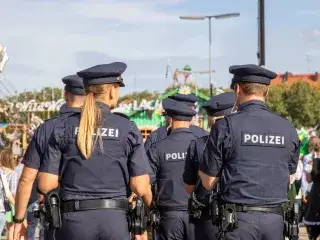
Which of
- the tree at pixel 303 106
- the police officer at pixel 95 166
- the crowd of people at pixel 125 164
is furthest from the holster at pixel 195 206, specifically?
the tree at pixel 303 106

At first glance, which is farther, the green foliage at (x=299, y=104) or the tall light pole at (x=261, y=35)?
the green foliage at (x=299, y=104)

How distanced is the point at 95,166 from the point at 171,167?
3.09m

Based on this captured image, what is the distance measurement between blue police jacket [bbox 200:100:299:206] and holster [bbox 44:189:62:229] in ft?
3.67

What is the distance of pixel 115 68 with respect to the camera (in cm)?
675

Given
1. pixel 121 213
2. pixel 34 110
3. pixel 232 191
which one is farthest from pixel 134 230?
Result: pixel 34 110

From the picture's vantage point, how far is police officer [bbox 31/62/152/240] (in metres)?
6.39

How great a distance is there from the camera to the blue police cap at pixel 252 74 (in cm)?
682

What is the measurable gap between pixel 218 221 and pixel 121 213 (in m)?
0.74

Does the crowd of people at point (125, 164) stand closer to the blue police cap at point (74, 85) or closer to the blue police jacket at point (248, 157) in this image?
the blue police jacket at point (248, 157)

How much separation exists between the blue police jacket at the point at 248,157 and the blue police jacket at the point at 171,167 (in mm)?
2638

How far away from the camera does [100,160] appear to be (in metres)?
6.46

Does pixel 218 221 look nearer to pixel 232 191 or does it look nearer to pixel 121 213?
pixel 232 191

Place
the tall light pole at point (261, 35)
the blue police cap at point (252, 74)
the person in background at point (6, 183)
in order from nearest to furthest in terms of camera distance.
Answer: the blue police cap at point (252, 74)
the person in background at point (6, 183)
the tall light pole at point (261, 35)

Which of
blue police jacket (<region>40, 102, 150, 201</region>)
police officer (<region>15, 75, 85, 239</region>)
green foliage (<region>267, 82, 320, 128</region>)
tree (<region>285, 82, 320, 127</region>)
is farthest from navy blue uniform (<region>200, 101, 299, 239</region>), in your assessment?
tree (<region>285, 82, 320, 127</region>)
